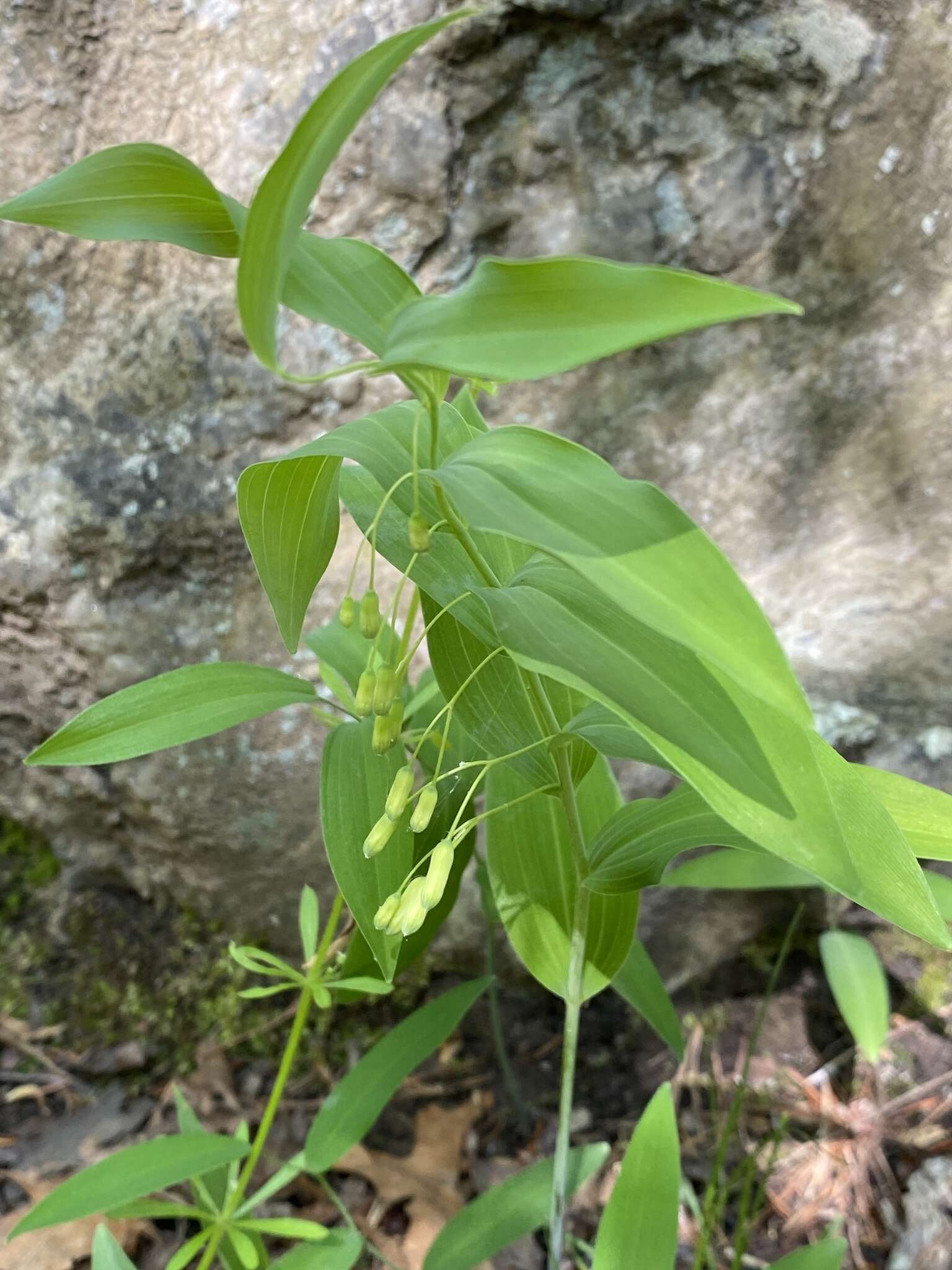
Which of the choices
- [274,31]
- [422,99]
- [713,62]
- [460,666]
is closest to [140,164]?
[460,666]

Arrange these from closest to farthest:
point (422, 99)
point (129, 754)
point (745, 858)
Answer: point (129, 754)
point (745, 858)
point (422, 99)

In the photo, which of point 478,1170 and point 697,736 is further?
point 478,1170

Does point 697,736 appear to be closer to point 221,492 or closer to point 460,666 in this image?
point 460,666

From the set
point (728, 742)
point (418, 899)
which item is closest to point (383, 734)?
point (418, 899)

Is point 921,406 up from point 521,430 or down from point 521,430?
down

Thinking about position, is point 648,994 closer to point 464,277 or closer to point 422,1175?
point 422,1175

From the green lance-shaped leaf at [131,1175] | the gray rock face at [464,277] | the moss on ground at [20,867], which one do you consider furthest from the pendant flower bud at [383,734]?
the moss on ground at [20,867]

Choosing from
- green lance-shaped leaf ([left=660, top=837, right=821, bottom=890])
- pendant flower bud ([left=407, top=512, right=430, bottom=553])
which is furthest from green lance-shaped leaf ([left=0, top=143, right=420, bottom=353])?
green lance-shaped leaf ([left=660, top=837, right=821, bottom=890])

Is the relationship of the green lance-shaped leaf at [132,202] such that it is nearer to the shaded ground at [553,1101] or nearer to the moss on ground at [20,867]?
the shaded ground at [553,1101]
